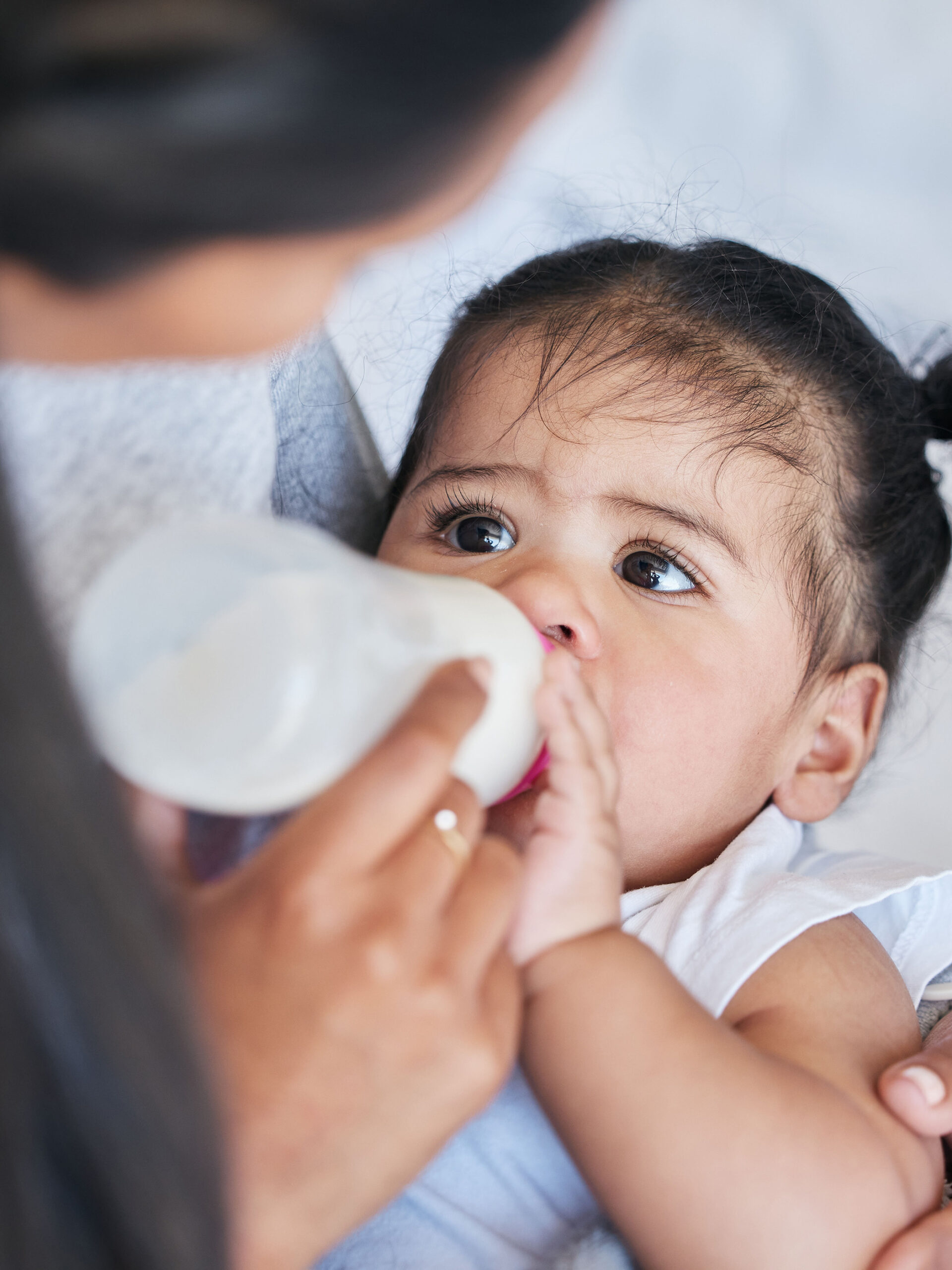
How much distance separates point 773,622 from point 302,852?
0.71 m

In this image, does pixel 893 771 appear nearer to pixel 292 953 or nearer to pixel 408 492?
pixel 408 492

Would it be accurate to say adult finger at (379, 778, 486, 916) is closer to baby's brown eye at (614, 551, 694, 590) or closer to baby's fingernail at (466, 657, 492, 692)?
baby's fingernail at (466, 657, 492, 692)

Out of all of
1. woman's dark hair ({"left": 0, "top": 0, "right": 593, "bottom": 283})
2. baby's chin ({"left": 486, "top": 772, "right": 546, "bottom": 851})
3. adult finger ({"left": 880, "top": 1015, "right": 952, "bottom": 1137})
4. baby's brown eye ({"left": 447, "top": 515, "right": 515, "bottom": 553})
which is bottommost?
adult finger ({"left": 880, "top": 1015, "right": 952, "bottom": 1137})

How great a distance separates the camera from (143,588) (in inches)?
23.4

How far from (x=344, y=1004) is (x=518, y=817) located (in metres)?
0.44

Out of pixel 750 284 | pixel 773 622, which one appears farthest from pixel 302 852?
pixel 750 284

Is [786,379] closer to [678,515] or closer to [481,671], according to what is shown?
[678,515]

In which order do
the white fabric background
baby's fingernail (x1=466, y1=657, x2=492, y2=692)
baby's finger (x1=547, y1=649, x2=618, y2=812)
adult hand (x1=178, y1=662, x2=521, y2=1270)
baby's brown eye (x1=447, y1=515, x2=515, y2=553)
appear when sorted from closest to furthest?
adult hand (x1=178, y1=662, x2=521, y2=1270) < baby's fingernail (x1=466, y1=657, x2=492, y2=692) < baby's finger (x1=547, y1=649, x2=618, y2=812) < baby's brown eye (x1=447, y1=515, x2=515, y2=553) < the white fabric background

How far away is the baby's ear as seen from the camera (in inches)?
48.5

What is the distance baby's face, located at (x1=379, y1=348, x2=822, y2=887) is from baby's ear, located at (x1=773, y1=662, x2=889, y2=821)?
0.06 meters

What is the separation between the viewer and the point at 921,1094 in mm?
825

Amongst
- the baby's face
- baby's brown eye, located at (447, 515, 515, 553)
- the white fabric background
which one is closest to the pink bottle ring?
the baby's face

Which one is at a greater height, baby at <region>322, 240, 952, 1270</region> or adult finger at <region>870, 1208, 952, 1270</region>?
baby at <region>322, 240, 952, 1270</region>

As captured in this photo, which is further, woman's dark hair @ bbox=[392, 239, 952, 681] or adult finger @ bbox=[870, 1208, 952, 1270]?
→ woman's dark hair @ bbox=[392, 239, 952, 681]
